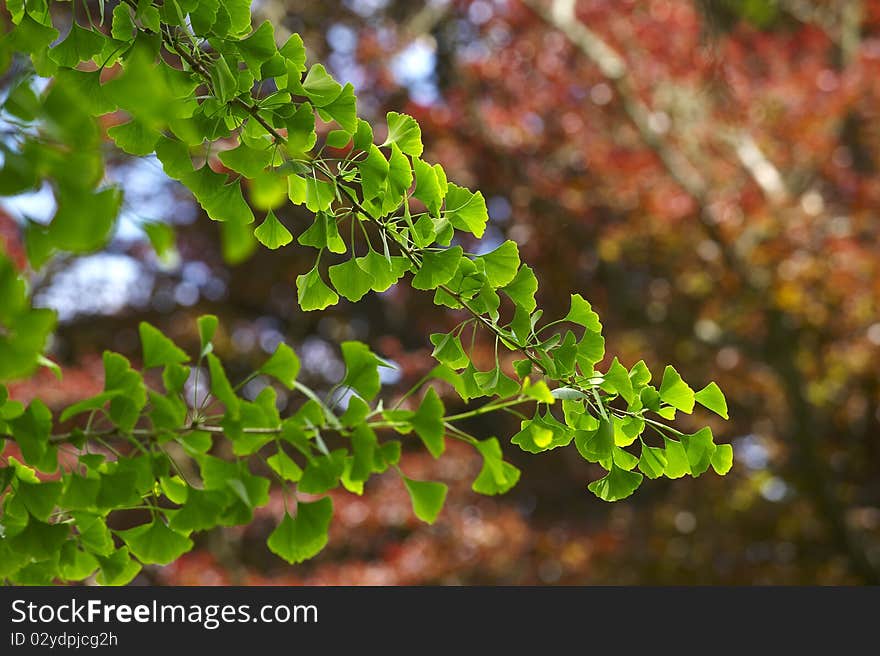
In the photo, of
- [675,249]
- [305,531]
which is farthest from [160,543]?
[675,249]

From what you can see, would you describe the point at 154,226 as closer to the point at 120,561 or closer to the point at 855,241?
the point at 120,561

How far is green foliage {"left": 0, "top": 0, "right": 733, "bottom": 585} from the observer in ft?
1.70

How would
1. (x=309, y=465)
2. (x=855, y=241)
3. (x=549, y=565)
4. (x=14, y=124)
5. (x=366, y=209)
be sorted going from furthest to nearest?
(x=549, y=565) → (x=855, y=241) → (x=366, y=209) → (x=309, y=465) → (x=14, y=124)

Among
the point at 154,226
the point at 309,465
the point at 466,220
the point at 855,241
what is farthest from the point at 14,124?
the point at 855,241

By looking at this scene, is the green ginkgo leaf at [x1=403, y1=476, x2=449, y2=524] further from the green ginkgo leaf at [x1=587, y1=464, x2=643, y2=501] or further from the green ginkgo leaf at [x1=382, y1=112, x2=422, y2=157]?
the green ginkgo leaf at [x1=382, y1=112, x2=422, y2=157]

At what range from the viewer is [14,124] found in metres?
0.37

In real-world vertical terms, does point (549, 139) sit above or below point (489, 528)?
→ above

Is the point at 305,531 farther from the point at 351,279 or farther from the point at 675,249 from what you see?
the point at 675,249

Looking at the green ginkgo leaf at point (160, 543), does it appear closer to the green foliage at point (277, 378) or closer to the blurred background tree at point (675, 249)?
the green foliage at point (277, 378)

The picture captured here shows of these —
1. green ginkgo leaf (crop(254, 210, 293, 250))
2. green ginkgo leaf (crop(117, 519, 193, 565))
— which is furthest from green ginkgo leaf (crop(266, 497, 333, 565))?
green ginkgo leaf (crop(254, 210, 293, 250))

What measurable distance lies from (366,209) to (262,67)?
0.12 meters

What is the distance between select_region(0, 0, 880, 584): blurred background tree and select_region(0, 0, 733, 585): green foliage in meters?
2.42

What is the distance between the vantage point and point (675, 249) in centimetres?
326

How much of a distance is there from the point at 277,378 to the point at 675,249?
287cm
